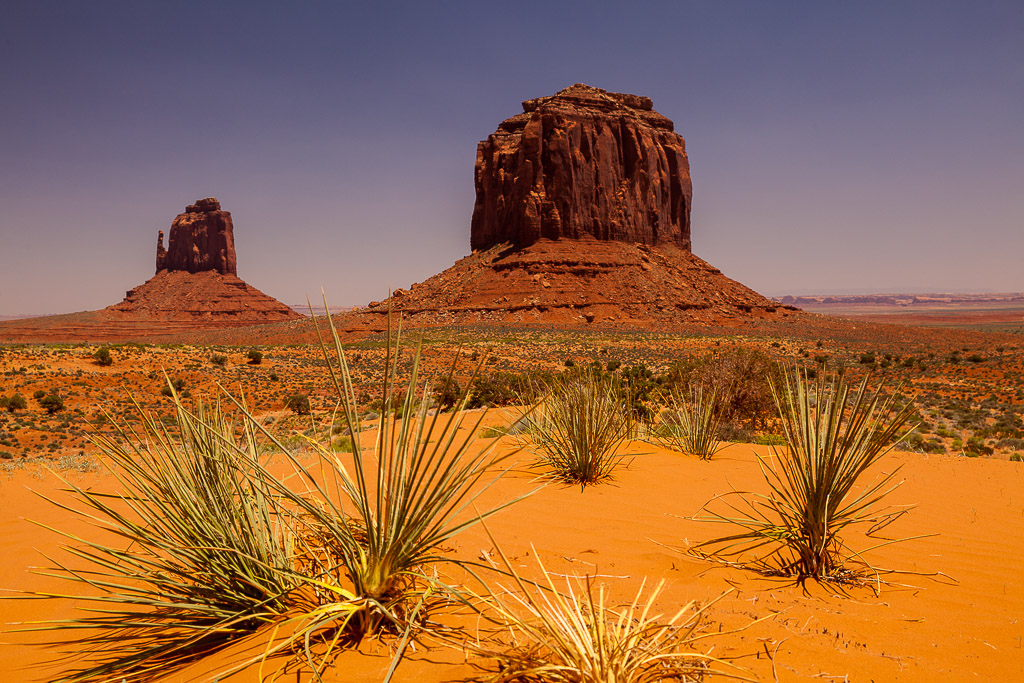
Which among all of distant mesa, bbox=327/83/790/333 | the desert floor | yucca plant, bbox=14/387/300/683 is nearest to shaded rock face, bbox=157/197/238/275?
distant mesa, bbox=327/83/790/333

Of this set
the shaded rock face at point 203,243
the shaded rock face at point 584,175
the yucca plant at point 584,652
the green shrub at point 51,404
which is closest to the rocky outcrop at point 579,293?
the shaded rock face at point 584,175

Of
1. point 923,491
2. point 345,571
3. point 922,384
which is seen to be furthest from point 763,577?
point 922,384

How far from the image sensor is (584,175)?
223 ft

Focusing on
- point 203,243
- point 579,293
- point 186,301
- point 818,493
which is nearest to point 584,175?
point 579,293

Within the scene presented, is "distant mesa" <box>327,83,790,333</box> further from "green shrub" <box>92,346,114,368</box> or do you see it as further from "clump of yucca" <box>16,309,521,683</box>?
"clump of yucca" <box>16,309,521,683</box>

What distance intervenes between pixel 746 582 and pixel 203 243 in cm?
12989

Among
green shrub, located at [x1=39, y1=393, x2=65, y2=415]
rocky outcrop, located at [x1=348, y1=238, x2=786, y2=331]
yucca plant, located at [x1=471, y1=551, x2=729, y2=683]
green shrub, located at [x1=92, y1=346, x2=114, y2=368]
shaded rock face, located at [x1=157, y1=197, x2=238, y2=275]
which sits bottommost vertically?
green shrub, located at [x1=39, y1=393, x2=65, y2=415]

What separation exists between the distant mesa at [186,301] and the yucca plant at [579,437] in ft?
281

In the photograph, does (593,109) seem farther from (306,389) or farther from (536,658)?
(536,658)

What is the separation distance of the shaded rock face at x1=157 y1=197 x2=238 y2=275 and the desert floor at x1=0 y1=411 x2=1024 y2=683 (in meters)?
121

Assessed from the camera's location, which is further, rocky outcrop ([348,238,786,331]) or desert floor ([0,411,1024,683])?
rocky outcrop ([348,238,786,331])

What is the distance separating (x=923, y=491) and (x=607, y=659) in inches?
195

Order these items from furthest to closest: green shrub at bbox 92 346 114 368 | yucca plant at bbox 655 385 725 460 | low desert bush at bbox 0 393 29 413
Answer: green shrub at bbox 92 346 114 368 → low desert bush at bbox 0 393 29 413 → yucca plant at bbox 655 385 725 460

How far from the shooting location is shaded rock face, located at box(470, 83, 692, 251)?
66875mm
